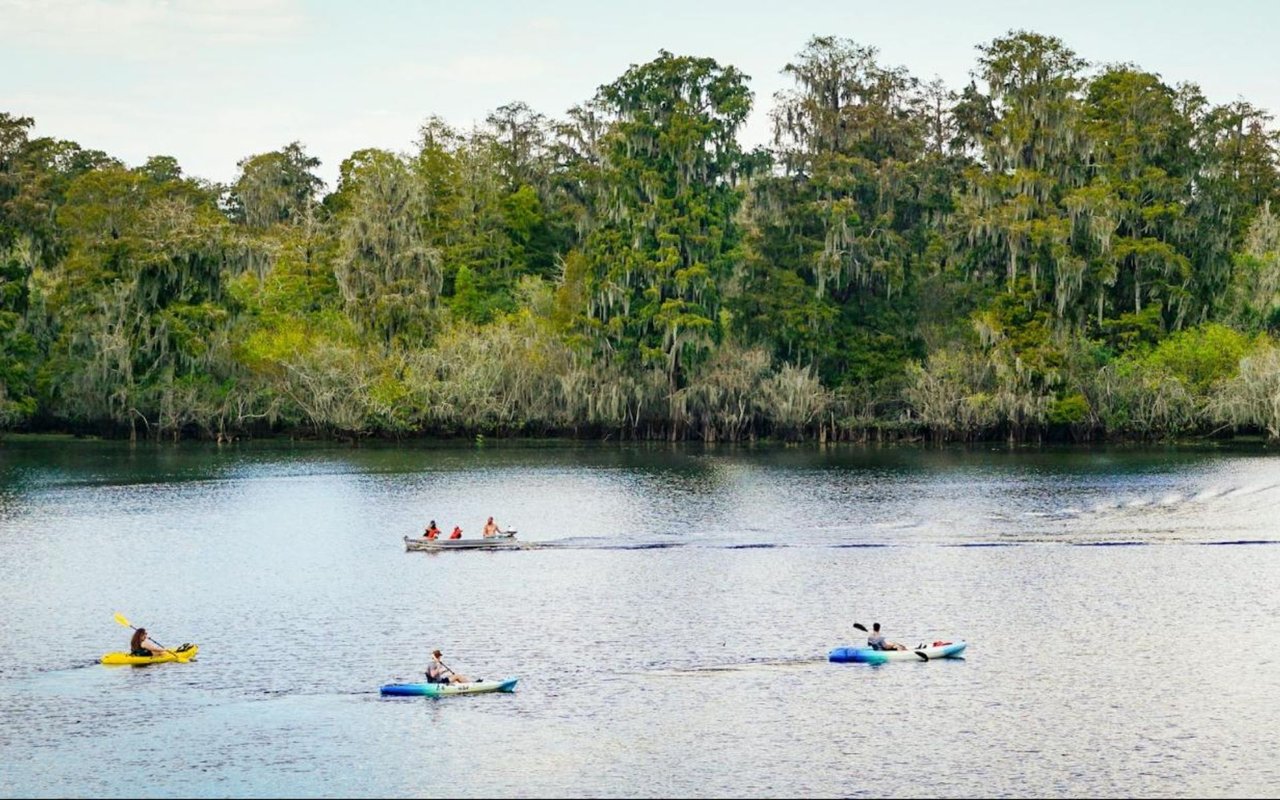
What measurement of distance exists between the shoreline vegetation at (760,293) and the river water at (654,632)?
45.5 ft

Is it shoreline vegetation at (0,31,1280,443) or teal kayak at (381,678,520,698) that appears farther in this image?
shoreline vegetation at (0,31,1280,443)

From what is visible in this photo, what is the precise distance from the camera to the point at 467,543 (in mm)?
55125

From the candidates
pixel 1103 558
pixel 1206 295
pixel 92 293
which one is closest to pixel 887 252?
pixel 1206 295

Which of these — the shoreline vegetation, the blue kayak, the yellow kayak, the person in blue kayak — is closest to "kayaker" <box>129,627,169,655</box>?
the yellow kayak

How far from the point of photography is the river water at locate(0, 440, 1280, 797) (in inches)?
1217

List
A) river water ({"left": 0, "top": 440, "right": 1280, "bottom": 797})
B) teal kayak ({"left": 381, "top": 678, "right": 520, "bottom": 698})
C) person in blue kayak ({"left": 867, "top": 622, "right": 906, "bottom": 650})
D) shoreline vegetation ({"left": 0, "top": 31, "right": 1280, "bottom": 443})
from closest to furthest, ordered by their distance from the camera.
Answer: river water ({"left": 0, "top": 440, "right": 1280, "bottom": 797}), teal kayak ({"left": 381, "top": 678, "right": 520, "bottom": 698}), person in blue kayak ({"left": 867, "top": 622, "right": 906, "bottom": 650}), shoreline vegetation ({"left": 0, "top": 31, "right": 1280, "bottom": 443})

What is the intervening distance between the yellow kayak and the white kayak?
1643 centimetres

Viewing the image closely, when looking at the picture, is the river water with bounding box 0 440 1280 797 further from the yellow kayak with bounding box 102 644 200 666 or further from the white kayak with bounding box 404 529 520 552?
the white kayak with bounding box 404 529 520 552

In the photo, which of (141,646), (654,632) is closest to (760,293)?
(654,632)

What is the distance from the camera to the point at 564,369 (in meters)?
89.6

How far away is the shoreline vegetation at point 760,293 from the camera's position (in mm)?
84188

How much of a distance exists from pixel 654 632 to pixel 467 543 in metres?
14.9

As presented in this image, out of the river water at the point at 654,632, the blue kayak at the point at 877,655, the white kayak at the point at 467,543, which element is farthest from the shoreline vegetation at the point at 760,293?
the blue kayak at the point at 877,655

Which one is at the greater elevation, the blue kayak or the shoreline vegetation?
the shoreline vegetation
